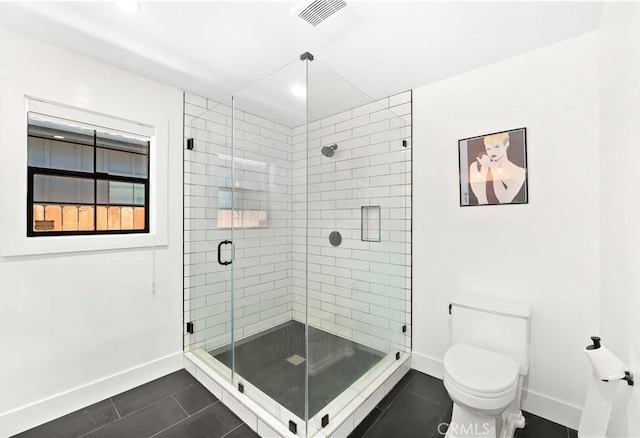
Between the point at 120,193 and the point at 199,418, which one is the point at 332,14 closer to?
the point at 120,193

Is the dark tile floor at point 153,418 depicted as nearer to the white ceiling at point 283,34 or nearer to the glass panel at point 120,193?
the glass panel at point 120,193

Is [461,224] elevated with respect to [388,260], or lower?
elevated

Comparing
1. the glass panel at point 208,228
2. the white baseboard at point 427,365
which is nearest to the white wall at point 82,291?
the glass panel at point 208,228

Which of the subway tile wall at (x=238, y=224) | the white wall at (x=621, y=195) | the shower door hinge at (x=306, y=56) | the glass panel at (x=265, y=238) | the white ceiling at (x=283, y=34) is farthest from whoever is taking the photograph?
the subway tile wall at (x=238, y=224)

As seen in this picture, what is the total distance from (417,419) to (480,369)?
0.60m

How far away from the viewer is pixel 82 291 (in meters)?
1.95

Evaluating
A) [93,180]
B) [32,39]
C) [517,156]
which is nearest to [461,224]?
[517,156]

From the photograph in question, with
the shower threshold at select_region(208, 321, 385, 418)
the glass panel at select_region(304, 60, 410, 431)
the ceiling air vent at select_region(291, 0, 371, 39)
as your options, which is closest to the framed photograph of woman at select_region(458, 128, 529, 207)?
the glass panel at select_region(304, 60, 410, 431)

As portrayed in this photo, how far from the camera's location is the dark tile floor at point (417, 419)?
5.57ft

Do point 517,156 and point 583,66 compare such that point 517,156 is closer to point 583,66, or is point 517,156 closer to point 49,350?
point 583,66

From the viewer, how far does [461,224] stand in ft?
7.09

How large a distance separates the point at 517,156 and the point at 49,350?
342 centimetres

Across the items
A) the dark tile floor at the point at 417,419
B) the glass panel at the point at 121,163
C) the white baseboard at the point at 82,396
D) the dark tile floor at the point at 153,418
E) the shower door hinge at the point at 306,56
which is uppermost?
→ the shower door hinge at the point at 306,56

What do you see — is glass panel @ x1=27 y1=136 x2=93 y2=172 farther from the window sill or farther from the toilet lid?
the toilet lid
